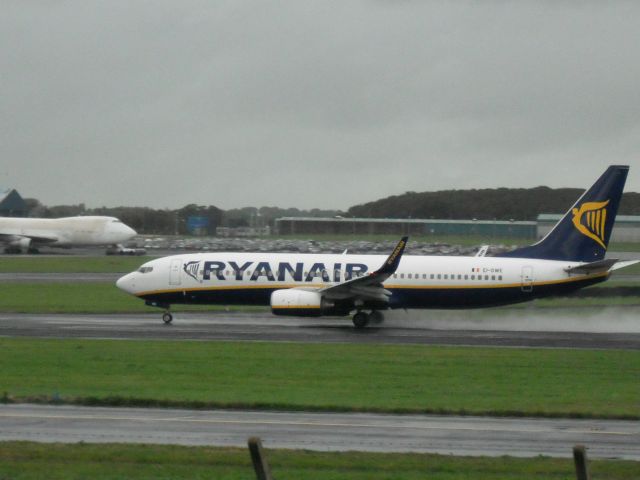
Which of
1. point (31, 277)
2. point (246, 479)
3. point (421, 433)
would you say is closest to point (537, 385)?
point (421, 433)

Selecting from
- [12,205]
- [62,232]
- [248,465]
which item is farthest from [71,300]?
[12,205]

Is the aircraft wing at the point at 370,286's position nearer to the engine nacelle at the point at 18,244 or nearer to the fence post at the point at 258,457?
the fence post at the point at 258,457

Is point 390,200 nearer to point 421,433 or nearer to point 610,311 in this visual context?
point 610,311

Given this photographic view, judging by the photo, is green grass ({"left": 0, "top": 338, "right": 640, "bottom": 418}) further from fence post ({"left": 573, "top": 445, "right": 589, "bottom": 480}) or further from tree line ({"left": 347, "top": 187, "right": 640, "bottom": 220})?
tree line ({"left": 347, "top": 187, "right": 640, "bottom": 220})

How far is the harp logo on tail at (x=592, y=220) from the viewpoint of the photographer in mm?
39906

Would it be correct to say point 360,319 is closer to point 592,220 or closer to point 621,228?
point 592,220

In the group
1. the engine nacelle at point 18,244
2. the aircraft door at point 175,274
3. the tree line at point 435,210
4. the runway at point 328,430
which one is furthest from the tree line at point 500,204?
the runway at point 328,430

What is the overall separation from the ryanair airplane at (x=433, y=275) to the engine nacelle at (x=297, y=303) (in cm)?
66

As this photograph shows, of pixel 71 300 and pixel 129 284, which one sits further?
pixel 71 300

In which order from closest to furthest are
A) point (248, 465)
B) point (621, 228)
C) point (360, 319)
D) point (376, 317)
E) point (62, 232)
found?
1. point (248, 465)
2. point (360, 319)
3. point (376, 317)
4. point (621, 228)
5. point (62, 232)

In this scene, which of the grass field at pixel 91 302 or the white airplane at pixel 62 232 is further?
the white airplane at pixel 62 232

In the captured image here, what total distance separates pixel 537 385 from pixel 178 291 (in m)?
20.9

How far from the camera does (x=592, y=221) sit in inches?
1572

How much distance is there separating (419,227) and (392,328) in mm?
51339
